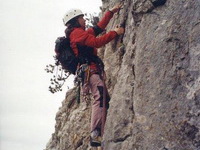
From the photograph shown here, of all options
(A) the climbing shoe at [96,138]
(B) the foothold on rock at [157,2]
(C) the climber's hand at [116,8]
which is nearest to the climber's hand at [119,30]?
(C) the climber's hand at [116,8]

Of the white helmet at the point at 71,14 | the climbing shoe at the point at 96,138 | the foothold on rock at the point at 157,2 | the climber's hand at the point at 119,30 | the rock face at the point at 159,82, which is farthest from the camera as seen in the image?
the white helmet at the point at 71,14

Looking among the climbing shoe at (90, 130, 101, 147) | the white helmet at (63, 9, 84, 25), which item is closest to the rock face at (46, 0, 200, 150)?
the climbing shoe at (90, 130, 101, 147)

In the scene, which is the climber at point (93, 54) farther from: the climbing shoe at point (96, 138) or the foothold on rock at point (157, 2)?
the foothold on rock at point (157, 2)

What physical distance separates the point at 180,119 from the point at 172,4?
2.44 metres

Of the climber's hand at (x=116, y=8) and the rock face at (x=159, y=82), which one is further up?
the climber's hand at (x=116, y=8)

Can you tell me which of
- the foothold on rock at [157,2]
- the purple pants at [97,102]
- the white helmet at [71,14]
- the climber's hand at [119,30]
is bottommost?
the purple pants at [97,102]

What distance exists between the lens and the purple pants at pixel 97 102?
335 inches

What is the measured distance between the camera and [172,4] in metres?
7.35

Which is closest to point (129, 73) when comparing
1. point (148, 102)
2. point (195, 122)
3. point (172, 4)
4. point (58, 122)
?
point (148, 102)

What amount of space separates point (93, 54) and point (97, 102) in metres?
1.28

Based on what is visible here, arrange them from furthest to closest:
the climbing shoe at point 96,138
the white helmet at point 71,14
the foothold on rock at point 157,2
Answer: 1. the white helmet at point 71,14
2. the climbing shoe at point 96,138
3. the foothold on rock at point 157,2

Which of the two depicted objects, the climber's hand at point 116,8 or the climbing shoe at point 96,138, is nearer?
the climbing shoe at point 96,138

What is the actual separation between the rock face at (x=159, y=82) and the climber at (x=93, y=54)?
58 cm

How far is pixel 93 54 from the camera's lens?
30.0ft
